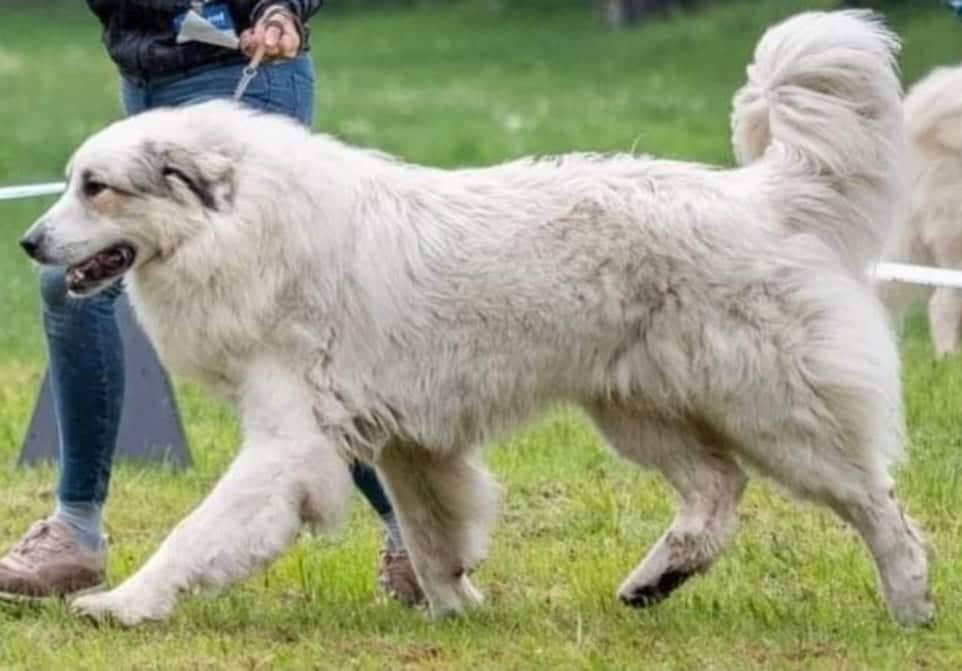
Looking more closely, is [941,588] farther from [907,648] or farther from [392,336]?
[392,336]

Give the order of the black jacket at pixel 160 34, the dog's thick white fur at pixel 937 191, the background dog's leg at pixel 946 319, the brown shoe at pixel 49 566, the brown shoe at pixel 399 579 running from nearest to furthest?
the black jacket at pixel 160 34
the brown shoe at pixel 49 566
the brown shoe at pixel 399 579
the dog's thick white fur at pixel 937 191
the background dog's leg at pixel 946 319

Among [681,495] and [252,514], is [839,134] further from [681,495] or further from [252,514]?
[252,514]

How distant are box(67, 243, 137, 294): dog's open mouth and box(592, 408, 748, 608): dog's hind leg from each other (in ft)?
4.27

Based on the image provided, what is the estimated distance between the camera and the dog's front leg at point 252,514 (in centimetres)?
632

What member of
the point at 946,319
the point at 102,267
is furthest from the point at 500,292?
the point at 946,319

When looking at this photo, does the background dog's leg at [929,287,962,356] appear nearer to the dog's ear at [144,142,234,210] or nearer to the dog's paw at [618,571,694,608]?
the dog's paw at [618,571,694,608]

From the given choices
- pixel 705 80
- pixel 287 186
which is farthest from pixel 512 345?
pixel 705 80

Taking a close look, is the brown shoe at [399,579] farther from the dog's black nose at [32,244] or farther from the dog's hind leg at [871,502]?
the dog's black nose at [32,244]

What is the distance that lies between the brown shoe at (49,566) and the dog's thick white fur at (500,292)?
0.53 metres

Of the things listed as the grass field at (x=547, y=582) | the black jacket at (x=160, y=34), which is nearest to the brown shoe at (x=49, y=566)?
the grass field at (x=547, y=582)

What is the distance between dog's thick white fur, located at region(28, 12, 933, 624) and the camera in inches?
253

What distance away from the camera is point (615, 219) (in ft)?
21.5

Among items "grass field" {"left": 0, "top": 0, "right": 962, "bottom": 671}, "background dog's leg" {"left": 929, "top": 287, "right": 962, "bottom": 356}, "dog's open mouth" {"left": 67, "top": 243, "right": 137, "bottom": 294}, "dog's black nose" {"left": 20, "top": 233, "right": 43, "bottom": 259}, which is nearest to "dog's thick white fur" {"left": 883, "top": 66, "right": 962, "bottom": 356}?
"background dog's leg" {"left": 929, "top": 287, "right": 962, "bottom": 356}

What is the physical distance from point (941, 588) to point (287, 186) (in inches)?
81.2
